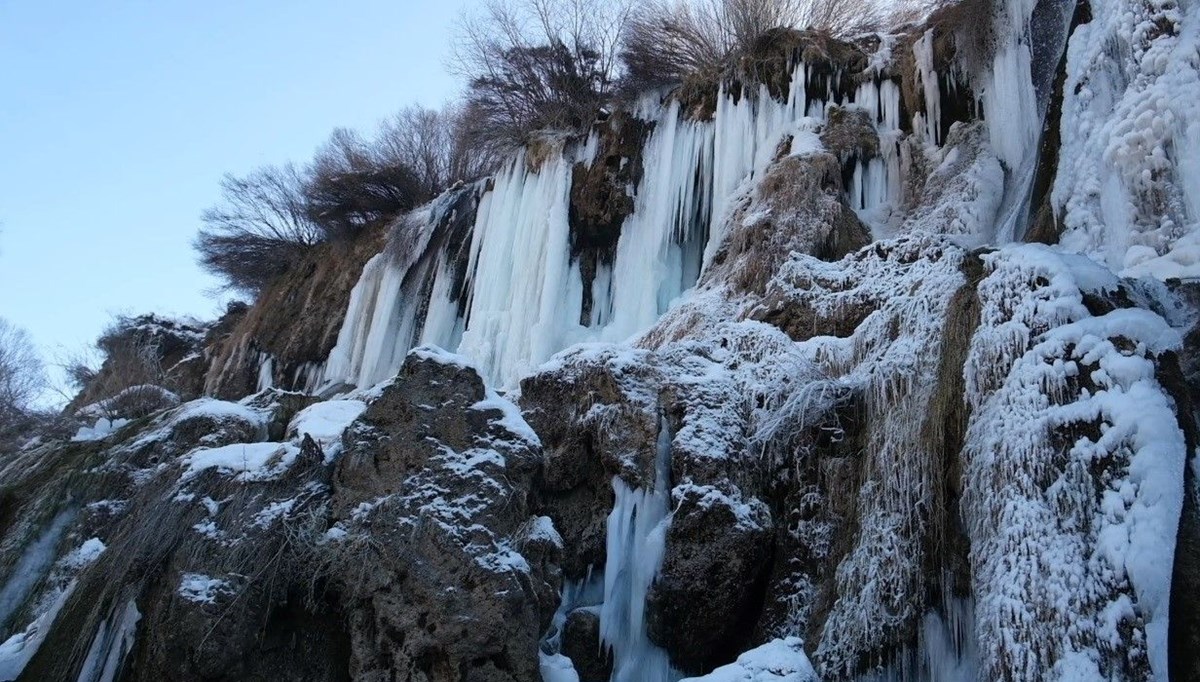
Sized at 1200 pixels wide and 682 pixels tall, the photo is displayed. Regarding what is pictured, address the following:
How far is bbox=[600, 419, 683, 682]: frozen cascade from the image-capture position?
20.0ft

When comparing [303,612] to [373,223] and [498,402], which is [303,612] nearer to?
[498,402]

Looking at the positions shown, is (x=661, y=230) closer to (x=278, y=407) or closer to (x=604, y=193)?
(x=604, y=193)

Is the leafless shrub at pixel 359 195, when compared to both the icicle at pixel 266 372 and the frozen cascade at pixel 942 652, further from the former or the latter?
the frozen cascade at pixel 942 652

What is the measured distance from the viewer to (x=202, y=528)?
5723mm

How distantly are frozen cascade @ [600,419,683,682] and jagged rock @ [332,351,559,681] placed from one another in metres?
0.66

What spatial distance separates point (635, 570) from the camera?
20.8 ft

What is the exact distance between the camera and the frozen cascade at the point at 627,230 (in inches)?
468

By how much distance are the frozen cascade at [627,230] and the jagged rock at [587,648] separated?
5.08 m

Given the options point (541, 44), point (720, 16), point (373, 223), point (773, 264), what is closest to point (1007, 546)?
point (773, 264)

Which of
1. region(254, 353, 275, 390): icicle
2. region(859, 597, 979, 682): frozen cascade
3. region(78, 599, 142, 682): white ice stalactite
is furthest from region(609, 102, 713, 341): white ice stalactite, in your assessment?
region(254, 353, 275, 390): icicle

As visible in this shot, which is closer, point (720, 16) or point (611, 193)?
point (611, 193)

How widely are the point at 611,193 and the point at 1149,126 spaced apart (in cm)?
752

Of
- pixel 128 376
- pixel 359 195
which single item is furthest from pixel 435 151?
pixel 128 376

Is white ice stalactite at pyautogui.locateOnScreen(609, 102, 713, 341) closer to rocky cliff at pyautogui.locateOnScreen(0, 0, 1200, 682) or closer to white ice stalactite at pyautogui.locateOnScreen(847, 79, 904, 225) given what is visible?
white ice stalactite at pyautogui.locateOnScreen(847, 79, 904, 225)
